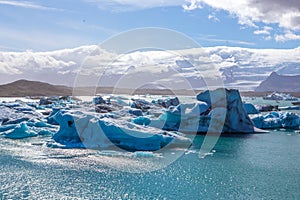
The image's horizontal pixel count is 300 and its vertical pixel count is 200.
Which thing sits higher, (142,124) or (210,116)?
(210,116)

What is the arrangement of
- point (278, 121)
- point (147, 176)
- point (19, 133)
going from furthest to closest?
point (278, 121) → point (19, 133) → point (147, 176)

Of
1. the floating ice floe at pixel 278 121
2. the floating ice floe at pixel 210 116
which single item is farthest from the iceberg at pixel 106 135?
the floating ice floe at pixel 278 121

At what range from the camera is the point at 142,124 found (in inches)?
1248

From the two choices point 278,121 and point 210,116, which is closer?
point 210,116

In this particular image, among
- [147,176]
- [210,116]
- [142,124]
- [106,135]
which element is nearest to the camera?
[147,176]

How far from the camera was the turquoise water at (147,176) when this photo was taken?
1446 centimetres

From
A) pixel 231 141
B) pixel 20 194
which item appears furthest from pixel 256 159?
pixel 20 194

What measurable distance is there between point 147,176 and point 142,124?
48.8 feet

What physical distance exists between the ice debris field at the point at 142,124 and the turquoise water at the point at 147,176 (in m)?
1.81

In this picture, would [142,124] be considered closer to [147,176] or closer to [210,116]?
[210,116]

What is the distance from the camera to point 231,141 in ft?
93.7

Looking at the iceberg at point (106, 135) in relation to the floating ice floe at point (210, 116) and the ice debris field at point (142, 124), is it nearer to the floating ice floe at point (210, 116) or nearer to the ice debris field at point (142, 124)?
the ice debris field at point (142, 124)

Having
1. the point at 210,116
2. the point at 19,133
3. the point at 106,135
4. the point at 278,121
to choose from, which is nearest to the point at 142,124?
the point at 210,116

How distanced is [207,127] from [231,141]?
12.0ft
